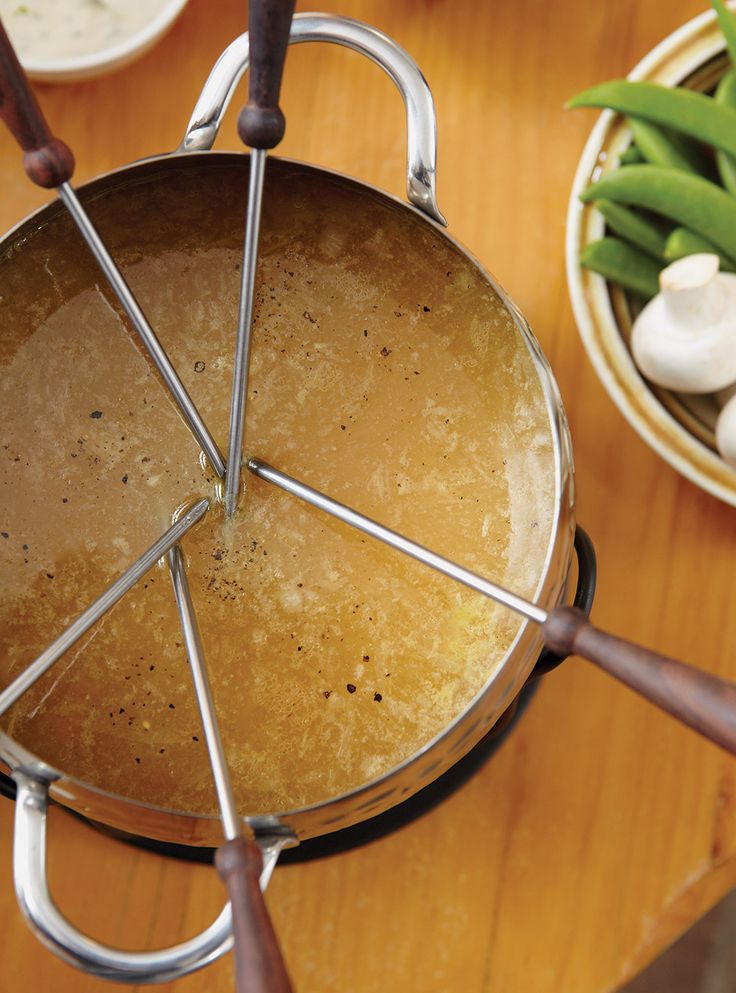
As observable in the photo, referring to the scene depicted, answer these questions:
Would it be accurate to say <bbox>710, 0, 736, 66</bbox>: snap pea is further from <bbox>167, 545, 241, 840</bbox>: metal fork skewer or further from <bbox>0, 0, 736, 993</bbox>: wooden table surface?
<bbox>167, 545, 241, 840</bbox>: metal fork skewer

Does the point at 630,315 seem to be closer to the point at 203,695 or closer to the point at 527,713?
the point at 527,713

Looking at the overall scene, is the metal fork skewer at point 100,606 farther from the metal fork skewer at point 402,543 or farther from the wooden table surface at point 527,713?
the wooden table surface at point 527,713

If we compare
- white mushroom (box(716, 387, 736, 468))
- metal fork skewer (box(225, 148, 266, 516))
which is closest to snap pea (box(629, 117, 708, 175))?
white mushroom (box(716, 387, 736, 468))

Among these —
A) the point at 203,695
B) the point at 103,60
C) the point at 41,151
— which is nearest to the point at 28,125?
the point at 41,151

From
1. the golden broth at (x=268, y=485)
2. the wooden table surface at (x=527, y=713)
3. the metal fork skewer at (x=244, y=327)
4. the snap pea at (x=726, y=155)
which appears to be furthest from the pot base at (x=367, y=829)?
the snap pea at (x=726, y=155)

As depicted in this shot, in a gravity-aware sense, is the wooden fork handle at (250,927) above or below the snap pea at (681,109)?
below
